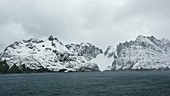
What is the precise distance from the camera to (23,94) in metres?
100

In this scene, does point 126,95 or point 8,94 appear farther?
point 8,94

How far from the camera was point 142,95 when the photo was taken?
93562 mm

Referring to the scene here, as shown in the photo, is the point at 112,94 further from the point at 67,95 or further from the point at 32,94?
the point at 32,94

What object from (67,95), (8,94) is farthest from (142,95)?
(8,94)

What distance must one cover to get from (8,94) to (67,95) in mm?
25967

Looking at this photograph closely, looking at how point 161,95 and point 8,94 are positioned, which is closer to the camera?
point 161,95

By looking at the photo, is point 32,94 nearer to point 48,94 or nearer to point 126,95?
point 48,94

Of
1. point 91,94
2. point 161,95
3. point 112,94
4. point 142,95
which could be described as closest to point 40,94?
point 91,94

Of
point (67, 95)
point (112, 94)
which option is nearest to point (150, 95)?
point (112, 94)

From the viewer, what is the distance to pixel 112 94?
97.9m

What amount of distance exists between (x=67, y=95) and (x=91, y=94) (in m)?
9.90

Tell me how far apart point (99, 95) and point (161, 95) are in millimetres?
23803

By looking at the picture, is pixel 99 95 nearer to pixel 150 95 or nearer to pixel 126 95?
pixel 126 95

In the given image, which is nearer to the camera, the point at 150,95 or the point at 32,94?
the point at 150,95
